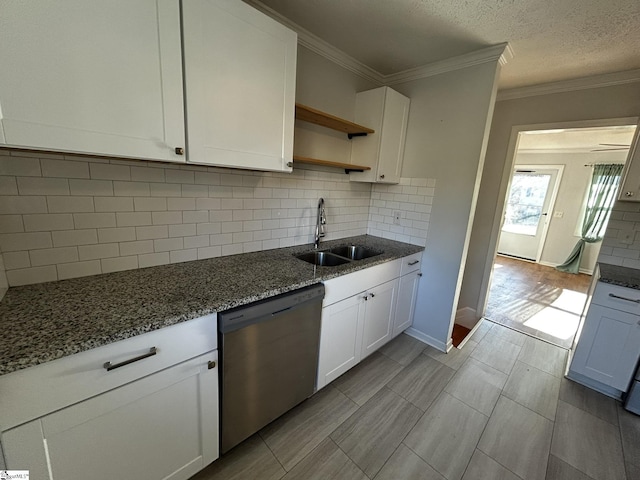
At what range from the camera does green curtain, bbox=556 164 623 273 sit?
4.74 m

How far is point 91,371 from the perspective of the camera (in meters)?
0.85

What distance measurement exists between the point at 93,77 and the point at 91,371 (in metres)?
1.02

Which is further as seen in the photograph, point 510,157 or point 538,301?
point 538,301

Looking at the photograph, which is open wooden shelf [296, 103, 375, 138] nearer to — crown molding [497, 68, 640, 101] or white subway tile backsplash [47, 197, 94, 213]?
white subway tile backsplash [47, 197, 94, 213]

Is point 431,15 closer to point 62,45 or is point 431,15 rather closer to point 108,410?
point 62,45

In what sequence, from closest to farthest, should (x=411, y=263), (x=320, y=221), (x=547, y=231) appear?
(x=320, y=221), (x=411, y=263), (x=547, y=231)

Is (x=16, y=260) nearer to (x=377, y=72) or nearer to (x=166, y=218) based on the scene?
(x=166, y=218)

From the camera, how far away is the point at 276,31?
138cm

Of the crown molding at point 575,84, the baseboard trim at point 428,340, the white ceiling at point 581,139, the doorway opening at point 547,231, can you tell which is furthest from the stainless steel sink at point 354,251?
the crown molding at point 575,84

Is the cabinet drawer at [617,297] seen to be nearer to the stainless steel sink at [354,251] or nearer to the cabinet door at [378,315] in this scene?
the cabinet door at [378,315]

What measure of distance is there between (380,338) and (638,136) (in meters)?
2.57

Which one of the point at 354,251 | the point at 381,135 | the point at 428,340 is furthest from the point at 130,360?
the point at 428,340

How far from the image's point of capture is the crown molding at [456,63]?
1.90 m

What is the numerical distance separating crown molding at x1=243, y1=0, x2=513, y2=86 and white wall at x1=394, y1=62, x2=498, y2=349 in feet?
0.16
